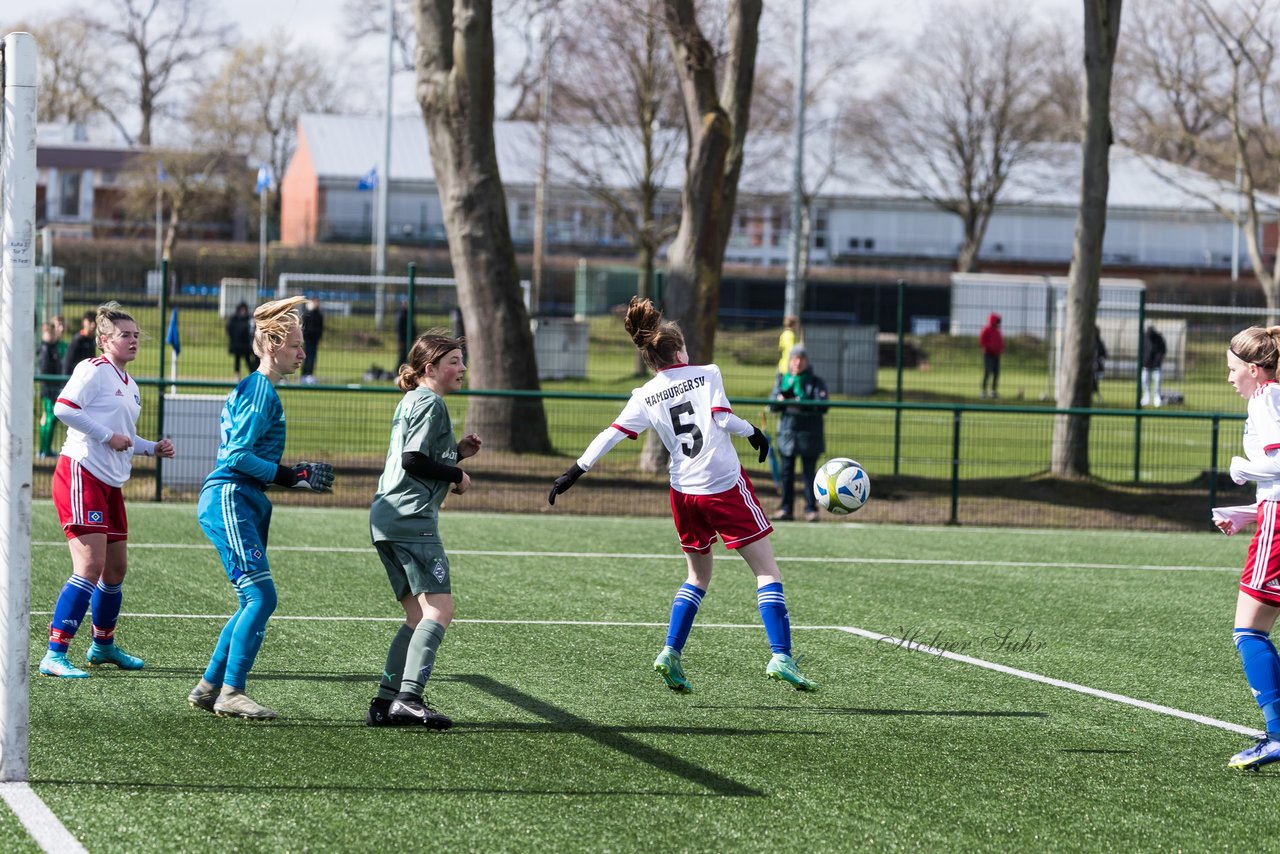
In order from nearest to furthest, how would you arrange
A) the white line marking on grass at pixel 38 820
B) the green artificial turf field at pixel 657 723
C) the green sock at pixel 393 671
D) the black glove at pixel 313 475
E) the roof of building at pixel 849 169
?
1. the white line marking on grass at pixel 38 820
2. the green artificial turf field at pixel 657 723
3. the black glove at pixel 313 475
4. the green sock at pixel 393 671
5. the roof of building at pixel 849 169

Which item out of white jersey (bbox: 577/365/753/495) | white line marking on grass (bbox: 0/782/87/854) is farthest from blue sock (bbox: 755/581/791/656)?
white line marking on grass (bbox: 0/782/87/854)

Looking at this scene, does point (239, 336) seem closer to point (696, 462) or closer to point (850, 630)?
point (850, 630)

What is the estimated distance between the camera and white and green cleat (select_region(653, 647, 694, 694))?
710 cm

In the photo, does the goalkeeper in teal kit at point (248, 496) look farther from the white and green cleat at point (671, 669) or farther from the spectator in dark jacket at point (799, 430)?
the spectator in dark jacket at point (799, 430)

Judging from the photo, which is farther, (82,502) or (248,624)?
(82,502)

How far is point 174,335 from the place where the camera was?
66.7 ft

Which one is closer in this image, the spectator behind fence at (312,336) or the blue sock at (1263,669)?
the blue sock at (1263,669)

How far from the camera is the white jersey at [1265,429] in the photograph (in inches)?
238

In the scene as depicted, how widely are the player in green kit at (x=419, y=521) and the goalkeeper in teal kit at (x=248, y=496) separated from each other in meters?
0.32

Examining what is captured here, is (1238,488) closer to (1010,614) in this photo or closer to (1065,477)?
(1065,477)

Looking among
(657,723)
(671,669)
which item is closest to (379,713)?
(657,723)

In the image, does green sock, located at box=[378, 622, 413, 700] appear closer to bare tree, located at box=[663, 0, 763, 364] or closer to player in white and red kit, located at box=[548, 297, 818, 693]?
player in white and red kit, located at box=[548, 297, 818, 693]

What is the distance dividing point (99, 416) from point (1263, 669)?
17.6 ft

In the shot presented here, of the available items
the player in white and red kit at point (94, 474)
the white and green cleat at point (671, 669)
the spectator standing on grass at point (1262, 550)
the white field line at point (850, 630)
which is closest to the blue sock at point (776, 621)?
the white and green cleat at point (671, 669)
